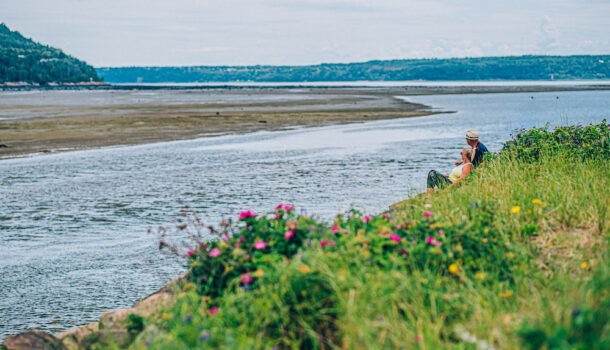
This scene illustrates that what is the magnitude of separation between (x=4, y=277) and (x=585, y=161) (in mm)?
8937

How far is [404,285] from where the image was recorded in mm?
4273

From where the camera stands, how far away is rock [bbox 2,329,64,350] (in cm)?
509

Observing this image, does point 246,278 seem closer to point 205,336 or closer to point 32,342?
point 205,336

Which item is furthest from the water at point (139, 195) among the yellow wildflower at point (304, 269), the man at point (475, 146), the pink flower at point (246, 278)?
the yellow wildflower at point (304, 269)

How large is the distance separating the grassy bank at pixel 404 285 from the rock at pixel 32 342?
34 centimetres

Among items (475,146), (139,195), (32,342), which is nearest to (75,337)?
(32,342)

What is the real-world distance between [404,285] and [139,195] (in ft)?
36.4

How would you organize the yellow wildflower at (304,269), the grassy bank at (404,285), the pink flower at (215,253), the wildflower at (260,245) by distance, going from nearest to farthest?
the grassy bank at (404,285) → the yellow wildflower at (304,269) → the wildflower at (260,245) → the pink flower at (215,253)

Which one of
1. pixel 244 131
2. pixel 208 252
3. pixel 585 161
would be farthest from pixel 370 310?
pixel 244 131

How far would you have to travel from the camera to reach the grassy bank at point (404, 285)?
3.85 metres

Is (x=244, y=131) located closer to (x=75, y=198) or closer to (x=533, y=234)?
(x=75, y=198)

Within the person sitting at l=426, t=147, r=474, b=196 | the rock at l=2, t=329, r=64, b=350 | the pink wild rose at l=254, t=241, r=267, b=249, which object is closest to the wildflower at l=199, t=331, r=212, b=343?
the pink wild rose at l=254, t=241, r=267, b=249

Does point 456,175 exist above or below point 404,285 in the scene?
above

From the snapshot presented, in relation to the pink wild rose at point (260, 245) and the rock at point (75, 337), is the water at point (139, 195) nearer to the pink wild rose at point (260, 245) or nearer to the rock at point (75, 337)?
the rock at point (75, 337)
